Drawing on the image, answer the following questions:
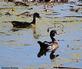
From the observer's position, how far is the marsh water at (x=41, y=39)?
1291 cm

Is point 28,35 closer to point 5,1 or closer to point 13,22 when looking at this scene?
point 13,22

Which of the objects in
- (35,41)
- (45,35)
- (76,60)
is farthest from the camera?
(45,35)

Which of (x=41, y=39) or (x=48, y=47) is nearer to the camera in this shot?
(x=48, y=47)

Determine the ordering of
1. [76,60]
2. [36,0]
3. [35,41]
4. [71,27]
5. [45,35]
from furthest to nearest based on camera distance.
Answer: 1. [36,0]
2. [71,27]
3. [45,35]
4. [35,41]
5. [76,60]

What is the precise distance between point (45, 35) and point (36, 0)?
17.7 m

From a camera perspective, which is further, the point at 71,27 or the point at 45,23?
the point at 45,23

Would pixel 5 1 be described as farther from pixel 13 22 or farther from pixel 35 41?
pixel 35 41

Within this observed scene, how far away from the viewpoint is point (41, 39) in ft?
55.8

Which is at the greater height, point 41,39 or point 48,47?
point 48,47

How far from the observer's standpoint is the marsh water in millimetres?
12906

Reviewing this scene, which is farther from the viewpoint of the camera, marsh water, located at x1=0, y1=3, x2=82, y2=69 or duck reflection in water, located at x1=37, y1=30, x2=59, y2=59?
duck reflection in water, located at x1=37, y1=30, x2=59, y2=59

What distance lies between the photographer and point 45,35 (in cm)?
1794

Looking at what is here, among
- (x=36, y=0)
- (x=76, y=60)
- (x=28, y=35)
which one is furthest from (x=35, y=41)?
(x=36, y=0)

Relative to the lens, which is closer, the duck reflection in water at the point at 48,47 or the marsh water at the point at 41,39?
the marsh water at the point at 41,39
